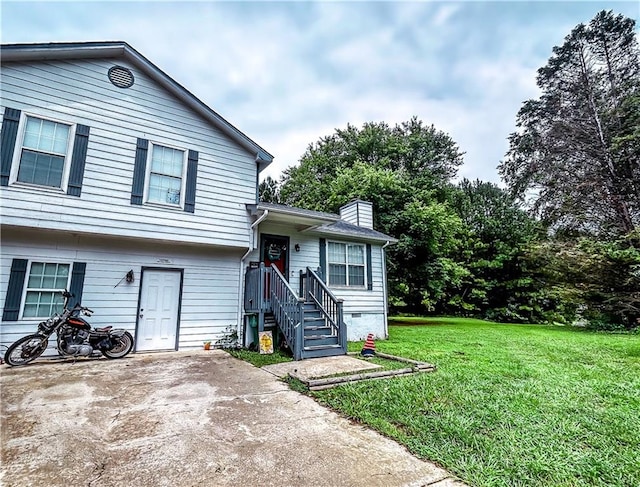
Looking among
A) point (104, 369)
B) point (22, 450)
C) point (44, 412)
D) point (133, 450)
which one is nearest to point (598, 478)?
point (133, 450)

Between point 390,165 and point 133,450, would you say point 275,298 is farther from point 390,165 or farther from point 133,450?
point 390,165

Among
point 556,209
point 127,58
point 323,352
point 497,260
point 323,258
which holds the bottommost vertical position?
point 323,352

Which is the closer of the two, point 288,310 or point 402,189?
point 288,310

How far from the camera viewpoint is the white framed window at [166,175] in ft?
22.9

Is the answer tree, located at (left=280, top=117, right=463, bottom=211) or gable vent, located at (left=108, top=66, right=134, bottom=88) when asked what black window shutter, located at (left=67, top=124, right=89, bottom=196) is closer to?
gable vent, located at (left=108, top=66, right=134, bottom=88)

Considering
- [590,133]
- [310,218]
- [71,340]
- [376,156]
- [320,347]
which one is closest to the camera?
[71,340]

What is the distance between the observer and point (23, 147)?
587 cm

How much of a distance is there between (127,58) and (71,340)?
604cm

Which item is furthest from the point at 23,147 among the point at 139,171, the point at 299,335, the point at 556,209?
the point at 556,209

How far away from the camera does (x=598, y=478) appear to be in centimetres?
220

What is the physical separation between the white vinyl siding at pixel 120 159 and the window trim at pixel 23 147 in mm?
81

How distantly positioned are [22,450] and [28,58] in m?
7.01

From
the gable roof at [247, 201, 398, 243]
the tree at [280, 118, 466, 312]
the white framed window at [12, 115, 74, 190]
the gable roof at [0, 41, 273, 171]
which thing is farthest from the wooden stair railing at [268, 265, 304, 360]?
the tree at [280, 118, 466, 312]

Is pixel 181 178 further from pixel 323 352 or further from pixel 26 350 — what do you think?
pixel 323 352
